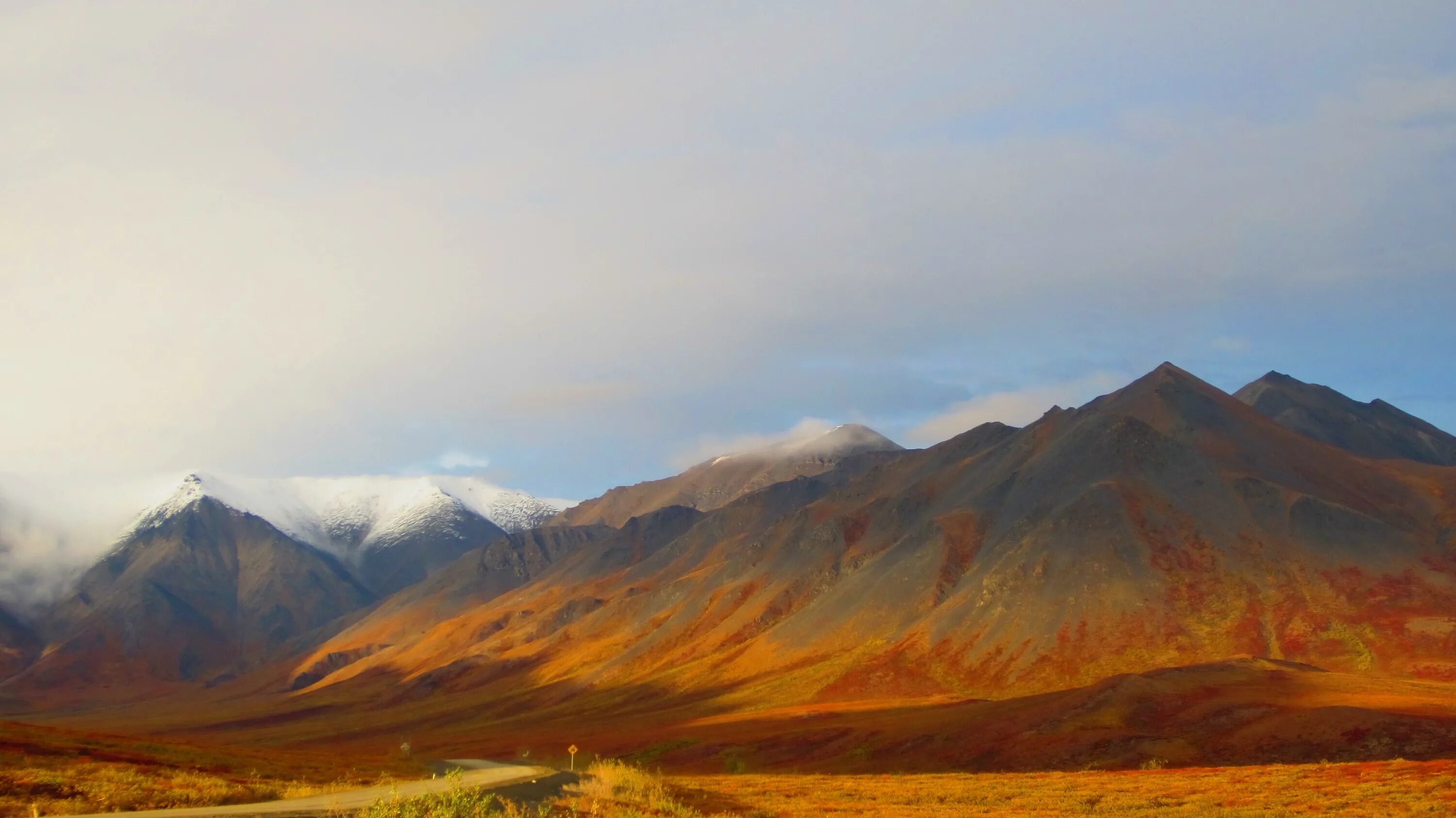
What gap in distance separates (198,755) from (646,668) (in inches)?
4178

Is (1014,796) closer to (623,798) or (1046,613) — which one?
(623,798)

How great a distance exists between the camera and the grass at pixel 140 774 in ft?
85.0

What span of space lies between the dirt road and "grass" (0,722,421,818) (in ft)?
3.58

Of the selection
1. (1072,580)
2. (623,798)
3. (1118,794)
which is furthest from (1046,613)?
(623,798)

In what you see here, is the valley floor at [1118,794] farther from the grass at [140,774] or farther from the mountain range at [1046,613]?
the mountain range at [1046,613]

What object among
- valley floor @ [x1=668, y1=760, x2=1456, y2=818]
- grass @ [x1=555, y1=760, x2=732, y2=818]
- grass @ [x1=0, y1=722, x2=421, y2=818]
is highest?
grass @ [x1=0, y1=722, x2=421, y2=818]

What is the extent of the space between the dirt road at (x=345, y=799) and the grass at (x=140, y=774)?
109cm

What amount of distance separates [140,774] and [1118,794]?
102 feet

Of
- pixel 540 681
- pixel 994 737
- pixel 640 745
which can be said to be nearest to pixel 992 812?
pixel 994 737

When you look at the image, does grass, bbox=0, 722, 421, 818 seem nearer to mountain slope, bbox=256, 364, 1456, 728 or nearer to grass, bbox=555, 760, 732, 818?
grass, bbox=555, 760, 732, 818

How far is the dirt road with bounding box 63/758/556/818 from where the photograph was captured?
23.0 meters

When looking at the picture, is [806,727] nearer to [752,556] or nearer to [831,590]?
[831,590]

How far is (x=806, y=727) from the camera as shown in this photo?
262ft

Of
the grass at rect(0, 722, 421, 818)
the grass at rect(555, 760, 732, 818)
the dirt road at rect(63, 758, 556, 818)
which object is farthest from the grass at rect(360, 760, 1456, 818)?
the grass at rect(0, 722, 421, 818)
